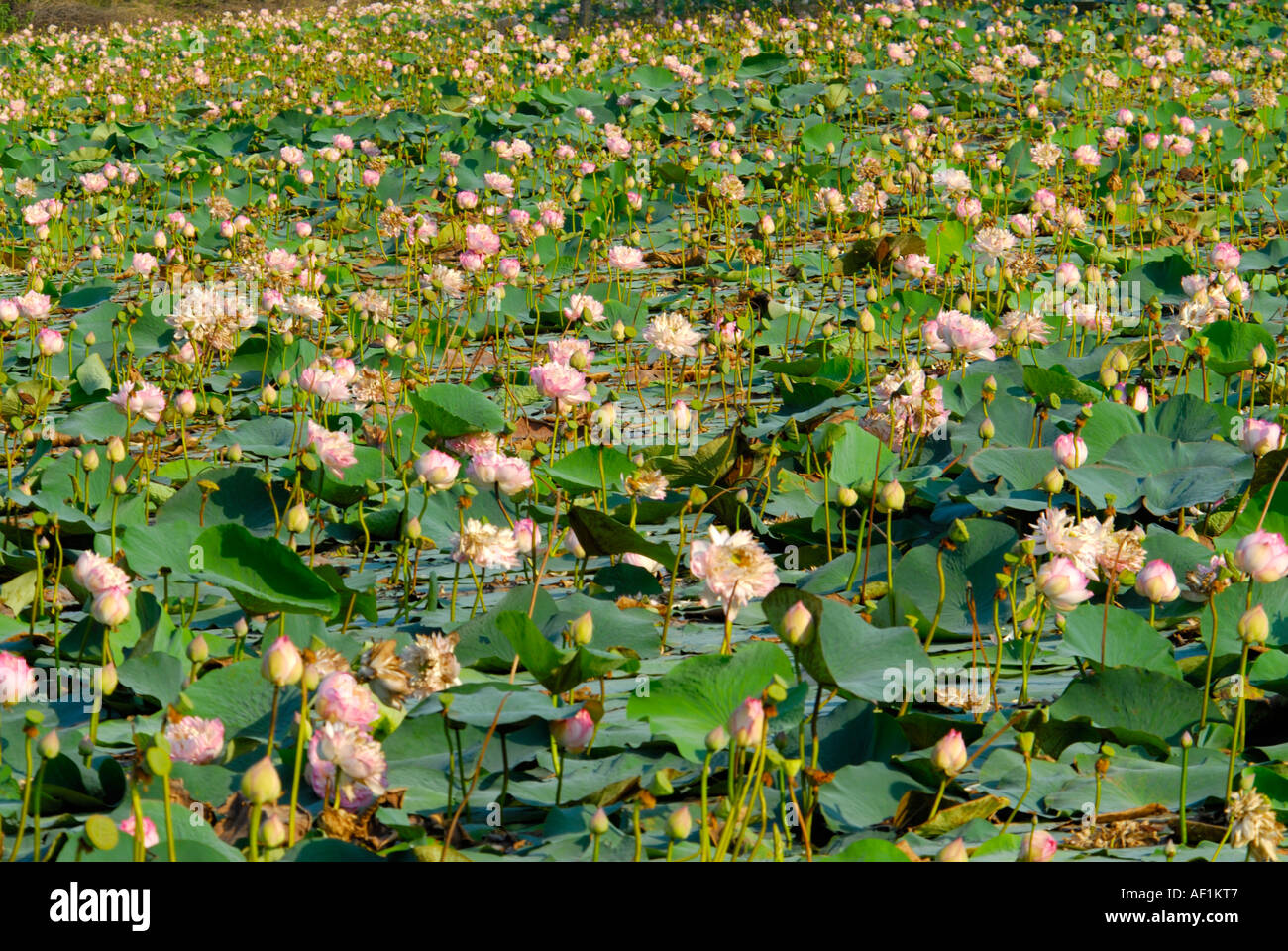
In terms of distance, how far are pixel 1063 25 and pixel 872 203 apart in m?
6.38

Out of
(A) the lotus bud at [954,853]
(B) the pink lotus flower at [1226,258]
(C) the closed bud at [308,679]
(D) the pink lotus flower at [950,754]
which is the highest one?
(B) the pink lotus flower at [1226,258]

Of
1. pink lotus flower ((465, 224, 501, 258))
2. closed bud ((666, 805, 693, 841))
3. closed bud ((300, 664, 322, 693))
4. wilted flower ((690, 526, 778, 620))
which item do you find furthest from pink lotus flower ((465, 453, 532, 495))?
pink lotus flower ((465, 224, 501, 258))

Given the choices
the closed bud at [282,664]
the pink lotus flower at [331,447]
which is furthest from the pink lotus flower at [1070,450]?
the closed bud at [282,664]

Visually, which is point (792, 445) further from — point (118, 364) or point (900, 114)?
point (900, 114)

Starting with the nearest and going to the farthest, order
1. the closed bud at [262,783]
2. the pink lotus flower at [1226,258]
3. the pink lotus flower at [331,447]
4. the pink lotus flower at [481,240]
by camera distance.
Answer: the closed bud at [262,783] → the pink lotus flower at [331,447] → the pink lotus flower at [1226,258] → the pink lotus flower at [481,240]

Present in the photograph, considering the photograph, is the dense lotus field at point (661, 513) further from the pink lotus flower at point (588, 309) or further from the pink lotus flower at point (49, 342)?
the pink lotus flower at point (588, 309)

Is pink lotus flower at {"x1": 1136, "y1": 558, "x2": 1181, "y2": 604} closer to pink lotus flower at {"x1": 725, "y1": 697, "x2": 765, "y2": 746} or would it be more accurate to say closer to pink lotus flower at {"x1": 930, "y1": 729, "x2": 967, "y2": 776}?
pink lotus flower at {"x1": 930, "y1": 729, "x2": 967, "y2": 776}

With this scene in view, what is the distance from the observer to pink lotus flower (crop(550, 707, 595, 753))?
71.5 inches

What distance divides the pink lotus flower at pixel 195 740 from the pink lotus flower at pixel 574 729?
0.49 metres

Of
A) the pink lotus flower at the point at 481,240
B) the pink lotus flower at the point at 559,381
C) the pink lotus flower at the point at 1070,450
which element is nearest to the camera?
the pink lotus flower at the point at 1070,450

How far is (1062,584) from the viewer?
6.61ft

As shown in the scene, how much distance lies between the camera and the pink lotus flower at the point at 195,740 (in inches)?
73.2

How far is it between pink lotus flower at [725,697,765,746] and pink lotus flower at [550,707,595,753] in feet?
0.97
